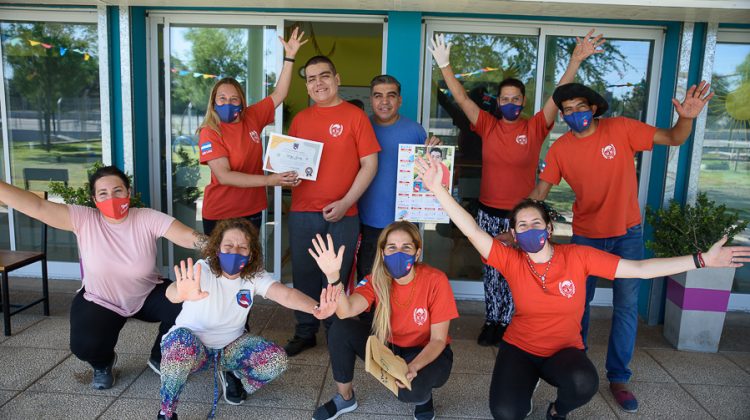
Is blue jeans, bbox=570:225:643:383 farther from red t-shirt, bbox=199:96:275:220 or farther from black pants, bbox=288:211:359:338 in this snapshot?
red t-shirt, bbox=199:96:275:220

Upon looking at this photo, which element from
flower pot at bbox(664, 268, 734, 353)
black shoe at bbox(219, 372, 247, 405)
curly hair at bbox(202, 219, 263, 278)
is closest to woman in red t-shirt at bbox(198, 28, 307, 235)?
curly hair at bbox(202, 219, 263, 278)

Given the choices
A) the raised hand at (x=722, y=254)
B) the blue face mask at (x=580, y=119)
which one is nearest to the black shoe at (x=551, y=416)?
the raised hand at (x=722, y=254)

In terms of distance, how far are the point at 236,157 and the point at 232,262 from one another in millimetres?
933

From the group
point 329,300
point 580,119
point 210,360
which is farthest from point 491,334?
point 210,360

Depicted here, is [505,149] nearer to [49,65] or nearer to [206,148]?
[206,148]

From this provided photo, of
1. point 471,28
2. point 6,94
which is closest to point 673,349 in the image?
point 471,28

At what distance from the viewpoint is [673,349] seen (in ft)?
13.5

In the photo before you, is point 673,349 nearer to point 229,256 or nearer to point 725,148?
point 725,148

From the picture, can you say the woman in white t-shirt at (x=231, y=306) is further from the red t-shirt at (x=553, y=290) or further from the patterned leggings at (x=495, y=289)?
the patterned leggings at (x=495, y=289)

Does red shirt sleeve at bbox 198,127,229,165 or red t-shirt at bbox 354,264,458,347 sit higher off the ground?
red shirt sleeve at bbox 198,127,229,165

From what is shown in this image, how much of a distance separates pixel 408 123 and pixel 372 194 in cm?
55

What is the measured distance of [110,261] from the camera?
3156mm

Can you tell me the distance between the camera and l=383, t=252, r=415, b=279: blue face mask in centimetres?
278

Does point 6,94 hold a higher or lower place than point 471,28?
lower
